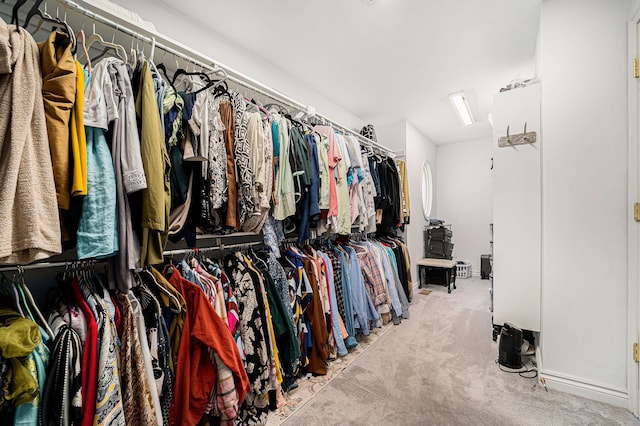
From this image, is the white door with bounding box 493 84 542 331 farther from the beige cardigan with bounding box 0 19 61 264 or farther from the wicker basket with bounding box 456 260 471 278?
the wicker basket with bounding box 456 260 471 278

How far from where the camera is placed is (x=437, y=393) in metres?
1.83

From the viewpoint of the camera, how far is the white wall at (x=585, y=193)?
1.68 meters

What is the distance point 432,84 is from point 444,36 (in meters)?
0.84

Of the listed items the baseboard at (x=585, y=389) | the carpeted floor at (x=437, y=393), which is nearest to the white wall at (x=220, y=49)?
the carpeted floor at (x=437, y=393)

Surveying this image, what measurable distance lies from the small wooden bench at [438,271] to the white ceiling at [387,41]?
2.39 m

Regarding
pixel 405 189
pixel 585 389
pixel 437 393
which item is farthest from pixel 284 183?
pixel 405 189

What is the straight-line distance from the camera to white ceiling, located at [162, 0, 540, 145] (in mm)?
1880

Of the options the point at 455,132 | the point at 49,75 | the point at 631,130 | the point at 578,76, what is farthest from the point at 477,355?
the point at 455,132

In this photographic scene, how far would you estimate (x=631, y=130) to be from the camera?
1617mm

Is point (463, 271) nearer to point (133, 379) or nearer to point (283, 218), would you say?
point (283, 218)

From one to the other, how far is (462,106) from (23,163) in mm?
4140

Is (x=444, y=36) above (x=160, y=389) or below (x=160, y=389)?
above

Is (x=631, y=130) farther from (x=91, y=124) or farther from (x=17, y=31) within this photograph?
(x=17, y=31)

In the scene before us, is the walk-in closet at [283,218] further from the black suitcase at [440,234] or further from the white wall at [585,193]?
the black suitcase at [440,234]
